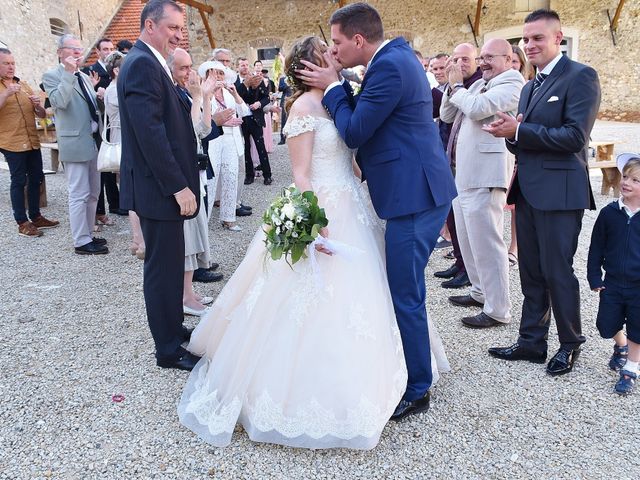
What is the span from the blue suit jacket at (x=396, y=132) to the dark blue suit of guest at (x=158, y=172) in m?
1.01

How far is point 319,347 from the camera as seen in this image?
8.31 ft

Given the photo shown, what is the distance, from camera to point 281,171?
35.0 ft

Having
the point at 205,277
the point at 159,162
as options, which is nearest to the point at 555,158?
the point at 159,162

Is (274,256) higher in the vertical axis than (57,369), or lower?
higher

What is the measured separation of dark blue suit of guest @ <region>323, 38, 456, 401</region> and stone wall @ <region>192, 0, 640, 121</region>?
15710mm

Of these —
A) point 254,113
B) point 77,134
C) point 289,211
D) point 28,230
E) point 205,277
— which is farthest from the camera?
point 254,113

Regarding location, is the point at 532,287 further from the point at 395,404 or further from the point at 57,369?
the point at 57,369

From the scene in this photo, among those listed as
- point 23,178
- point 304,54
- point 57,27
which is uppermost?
point 57,27

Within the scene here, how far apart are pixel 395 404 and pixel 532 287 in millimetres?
1379

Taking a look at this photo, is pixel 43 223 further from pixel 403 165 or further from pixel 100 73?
pixel 403 165

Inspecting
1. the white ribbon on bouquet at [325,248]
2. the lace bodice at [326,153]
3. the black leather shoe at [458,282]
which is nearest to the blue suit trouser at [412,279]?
the white ribbon on bouquet at [325,248]

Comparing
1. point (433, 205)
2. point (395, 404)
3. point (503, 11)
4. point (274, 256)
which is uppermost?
point (503, 11)

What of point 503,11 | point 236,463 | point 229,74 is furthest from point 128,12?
Result: point 236,463

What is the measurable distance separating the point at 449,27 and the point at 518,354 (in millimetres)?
15710
